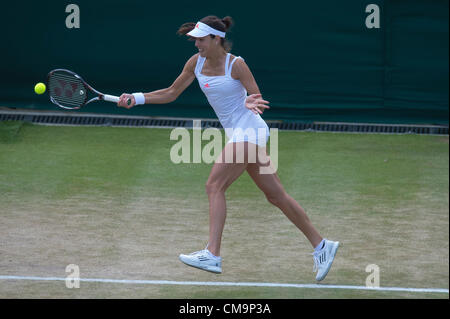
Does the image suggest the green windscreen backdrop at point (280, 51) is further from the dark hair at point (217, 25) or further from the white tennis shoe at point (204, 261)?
the white tennis shoe at point (204, 261)

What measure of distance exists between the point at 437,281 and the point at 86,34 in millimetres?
4476

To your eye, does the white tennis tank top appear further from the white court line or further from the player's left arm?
the white court line

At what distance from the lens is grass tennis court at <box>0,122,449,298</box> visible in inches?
205

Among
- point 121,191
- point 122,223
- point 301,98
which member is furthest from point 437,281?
point 301,98

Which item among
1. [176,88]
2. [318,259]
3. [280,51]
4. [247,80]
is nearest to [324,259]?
[318,259]

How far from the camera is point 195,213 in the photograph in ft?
21.9

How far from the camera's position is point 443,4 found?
8156 millimetres

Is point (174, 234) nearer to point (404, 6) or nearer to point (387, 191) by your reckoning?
point (387, 191)

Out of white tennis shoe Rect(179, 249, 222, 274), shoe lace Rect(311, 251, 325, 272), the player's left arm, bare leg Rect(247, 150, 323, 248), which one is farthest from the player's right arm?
shoe lace Rect(311, 251, 325, 272)

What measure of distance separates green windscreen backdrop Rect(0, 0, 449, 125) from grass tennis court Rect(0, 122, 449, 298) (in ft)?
1.61

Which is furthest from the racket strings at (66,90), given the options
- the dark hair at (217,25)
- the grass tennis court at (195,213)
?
the grass tennis court at (195,213)

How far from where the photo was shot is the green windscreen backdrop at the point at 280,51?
8.20 meters

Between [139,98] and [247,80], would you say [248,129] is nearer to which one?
[247,80]

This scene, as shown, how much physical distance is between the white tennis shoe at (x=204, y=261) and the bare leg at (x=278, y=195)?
48 cm
